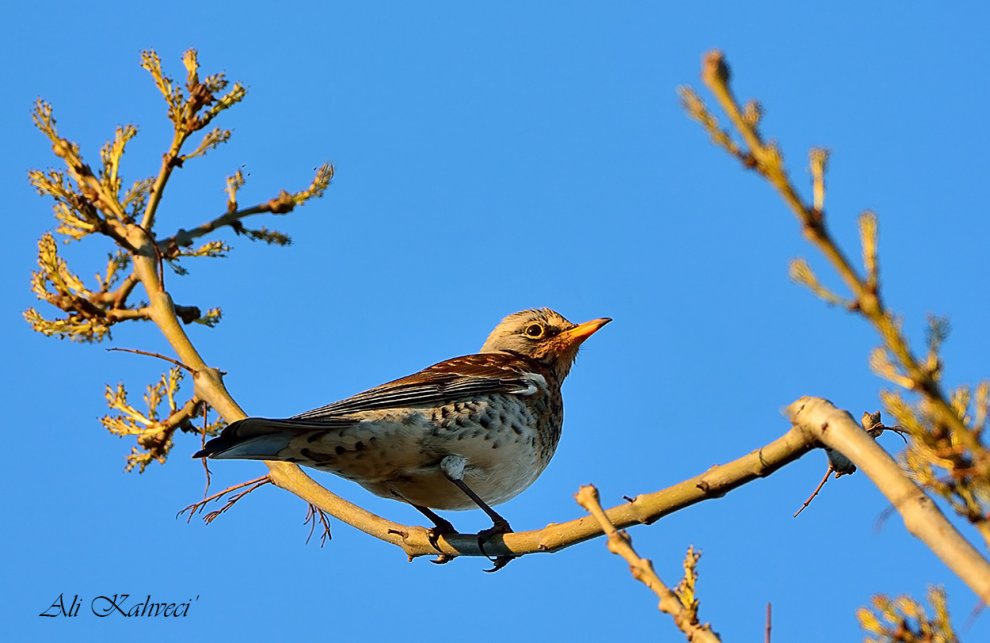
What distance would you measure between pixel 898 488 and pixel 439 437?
4.10 m

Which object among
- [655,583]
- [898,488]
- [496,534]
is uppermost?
[496,534]

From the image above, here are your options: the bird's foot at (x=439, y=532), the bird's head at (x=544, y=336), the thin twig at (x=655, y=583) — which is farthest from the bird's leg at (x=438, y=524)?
the thin twig at (x=655, y=583)

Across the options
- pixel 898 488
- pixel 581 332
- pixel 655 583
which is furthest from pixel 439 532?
pixel 898 488

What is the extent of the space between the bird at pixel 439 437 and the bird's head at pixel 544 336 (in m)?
0.56

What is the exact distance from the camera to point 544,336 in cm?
845

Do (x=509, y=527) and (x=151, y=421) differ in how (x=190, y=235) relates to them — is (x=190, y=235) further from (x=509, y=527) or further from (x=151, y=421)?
(x=509, y=527)

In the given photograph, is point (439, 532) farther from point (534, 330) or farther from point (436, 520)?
point (534, 330)

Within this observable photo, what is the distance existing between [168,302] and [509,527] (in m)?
2.16

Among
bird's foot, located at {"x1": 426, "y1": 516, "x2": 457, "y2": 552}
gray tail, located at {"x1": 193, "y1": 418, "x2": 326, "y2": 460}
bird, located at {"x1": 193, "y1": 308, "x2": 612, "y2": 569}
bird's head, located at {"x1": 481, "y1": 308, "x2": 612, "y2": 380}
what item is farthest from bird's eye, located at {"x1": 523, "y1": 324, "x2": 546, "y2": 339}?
gray tail, located at {"x1": 193, "y1": 418, "x2": 326, "y2": 460}

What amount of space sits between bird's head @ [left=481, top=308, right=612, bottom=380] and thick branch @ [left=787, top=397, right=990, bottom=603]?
16.8 ft

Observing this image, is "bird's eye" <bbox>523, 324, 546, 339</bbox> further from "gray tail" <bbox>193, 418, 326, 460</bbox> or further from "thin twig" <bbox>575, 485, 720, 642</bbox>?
"thin twig" <bbox>575, 485, 720, 642</bbox>

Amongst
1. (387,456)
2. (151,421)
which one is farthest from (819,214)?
(387,456)

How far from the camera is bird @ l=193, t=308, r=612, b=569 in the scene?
19.8 ft

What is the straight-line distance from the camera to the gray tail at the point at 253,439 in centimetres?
517
